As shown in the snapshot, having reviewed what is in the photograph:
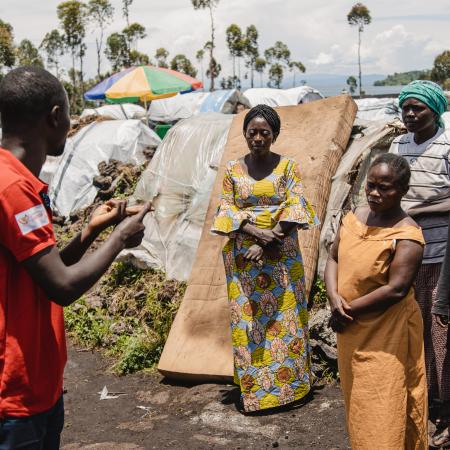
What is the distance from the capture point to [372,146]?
5258mm

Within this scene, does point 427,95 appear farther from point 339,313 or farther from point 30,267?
point 30,267

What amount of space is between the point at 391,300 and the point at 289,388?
5.03ft

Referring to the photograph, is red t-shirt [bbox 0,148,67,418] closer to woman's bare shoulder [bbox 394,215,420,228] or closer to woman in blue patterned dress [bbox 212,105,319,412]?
woman's bare shoulder [bbox 394,215,420,228]

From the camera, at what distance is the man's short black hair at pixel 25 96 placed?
169 cm

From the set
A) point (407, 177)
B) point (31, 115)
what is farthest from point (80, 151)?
point (31, 115)

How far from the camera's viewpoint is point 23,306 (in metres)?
1.68

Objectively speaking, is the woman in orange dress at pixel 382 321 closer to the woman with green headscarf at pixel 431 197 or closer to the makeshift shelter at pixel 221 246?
the woman with green headscarf at pixel 431 197

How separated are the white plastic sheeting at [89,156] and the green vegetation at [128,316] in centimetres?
248

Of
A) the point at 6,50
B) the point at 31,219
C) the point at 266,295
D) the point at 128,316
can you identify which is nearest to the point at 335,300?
the point at 266,295

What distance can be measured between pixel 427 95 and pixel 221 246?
7.34ft

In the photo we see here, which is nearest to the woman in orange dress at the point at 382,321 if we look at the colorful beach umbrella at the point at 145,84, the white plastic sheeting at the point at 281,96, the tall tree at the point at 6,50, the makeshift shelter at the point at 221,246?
the makeshift shelter at the point at 221,246

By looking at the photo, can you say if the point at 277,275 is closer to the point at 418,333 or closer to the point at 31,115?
the point at 418,333

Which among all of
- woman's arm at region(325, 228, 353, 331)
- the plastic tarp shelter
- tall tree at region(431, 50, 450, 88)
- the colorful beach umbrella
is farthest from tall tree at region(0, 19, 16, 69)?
tall tree at region(431, 50, 450, 88)

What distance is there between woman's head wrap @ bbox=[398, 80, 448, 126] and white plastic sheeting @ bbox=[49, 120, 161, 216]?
5.45 meters
